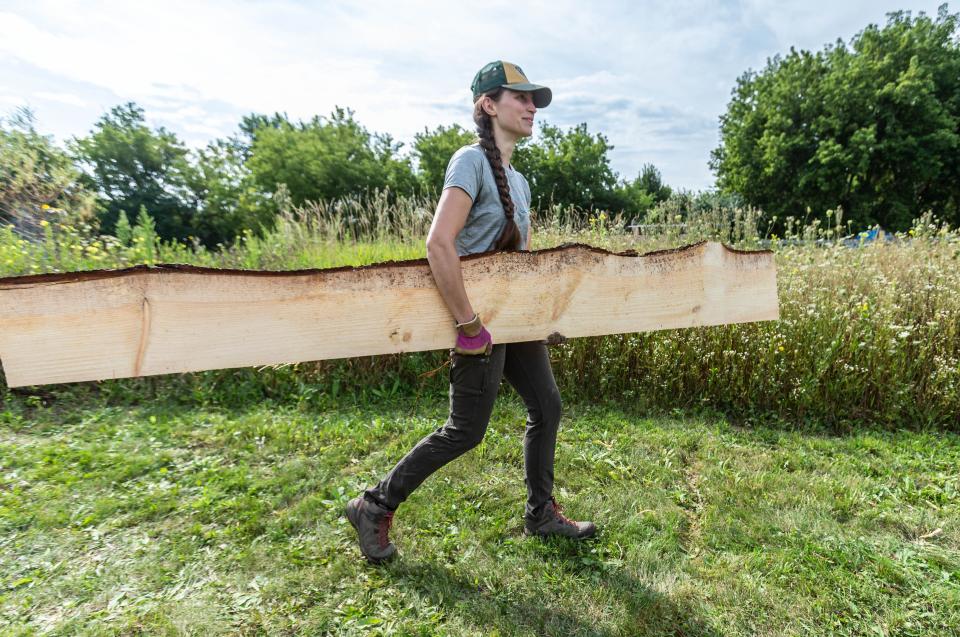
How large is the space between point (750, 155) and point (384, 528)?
106 feet

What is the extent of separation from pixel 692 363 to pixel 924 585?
2.09 metres

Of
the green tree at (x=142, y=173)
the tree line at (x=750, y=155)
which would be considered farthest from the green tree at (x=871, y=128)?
the green tree at (x=142, y=173)

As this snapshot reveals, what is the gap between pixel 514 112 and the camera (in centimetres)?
171

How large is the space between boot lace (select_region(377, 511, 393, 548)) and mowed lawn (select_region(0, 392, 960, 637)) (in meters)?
0.12

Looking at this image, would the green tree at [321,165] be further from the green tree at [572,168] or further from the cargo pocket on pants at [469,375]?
the cargo pocket on pants at [469,375]

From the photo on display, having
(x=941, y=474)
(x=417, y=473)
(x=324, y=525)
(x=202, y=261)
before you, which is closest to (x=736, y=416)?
(x=941, y=474)

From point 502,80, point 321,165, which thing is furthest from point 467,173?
point 321,165

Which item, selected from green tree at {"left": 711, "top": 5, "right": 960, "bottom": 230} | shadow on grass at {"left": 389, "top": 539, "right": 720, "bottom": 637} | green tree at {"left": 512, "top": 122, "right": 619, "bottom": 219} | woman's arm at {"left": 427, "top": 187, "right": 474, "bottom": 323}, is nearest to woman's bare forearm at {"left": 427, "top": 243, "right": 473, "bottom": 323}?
woman's arm at {"left": 427, "top": 187, "right": 474, "bottom": 323}

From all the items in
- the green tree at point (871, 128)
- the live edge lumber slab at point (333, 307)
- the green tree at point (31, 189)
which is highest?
the green tree at point (871, 128)

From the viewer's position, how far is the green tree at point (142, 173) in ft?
107

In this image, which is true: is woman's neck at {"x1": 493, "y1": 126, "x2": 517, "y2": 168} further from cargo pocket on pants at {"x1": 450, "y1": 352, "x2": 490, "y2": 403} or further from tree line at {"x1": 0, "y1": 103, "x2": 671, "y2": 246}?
tree line at {"x1": 0, "y1": 103, "x2": 671, "y2": 246}

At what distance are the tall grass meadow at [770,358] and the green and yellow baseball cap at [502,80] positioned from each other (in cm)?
190

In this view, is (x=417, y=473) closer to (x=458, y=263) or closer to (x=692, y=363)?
(x=458, y=263)

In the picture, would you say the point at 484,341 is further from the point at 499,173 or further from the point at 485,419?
the point at 499,173
